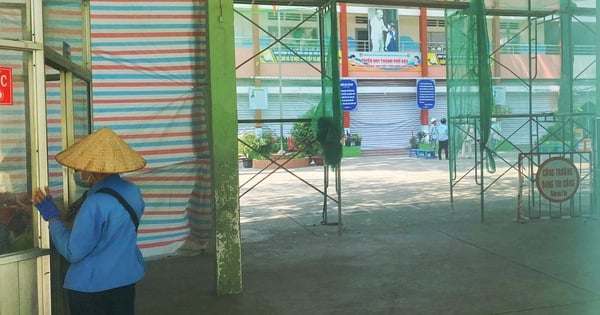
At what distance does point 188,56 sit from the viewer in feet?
22.8

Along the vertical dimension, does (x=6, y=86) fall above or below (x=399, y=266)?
above

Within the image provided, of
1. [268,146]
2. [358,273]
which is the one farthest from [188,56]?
[268,146]

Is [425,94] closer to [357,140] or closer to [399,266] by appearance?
[357,140]

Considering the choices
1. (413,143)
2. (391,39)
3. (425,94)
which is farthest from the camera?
(391,39)

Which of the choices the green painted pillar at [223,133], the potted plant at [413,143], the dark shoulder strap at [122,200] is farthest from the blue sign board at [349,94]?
the dark shoulder strap at [122,200]

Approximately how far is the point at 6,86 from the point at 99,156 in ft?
2.16

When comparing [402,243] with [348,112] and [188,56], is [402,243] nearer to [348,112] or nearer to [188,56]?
[188,56]

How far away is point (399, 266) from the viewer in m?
6.43

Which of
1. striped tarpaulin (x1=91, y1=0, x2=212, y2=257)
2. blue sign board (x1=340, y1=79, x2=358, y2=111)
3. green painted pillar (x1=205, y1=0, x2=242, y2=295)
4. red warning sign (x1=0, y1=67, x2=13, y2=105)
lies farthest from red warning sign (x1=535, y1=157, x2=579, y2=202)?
blue sign board (x1=340, y1=79, x2=358, y2=111)

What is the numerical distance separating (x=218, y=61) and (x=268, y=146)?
1500 cm

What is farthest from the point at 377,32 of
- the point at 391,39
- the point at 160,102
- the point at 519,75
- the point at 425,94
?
the point at 160,102

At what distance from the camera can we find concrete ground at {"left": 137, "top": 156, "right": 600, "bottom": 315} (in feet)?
16.8

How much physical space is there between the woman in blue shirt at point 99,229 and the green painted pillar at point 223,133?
81.2 inches

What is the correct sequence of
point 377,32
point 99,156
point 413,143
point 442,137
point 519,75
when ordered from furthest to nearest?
1. point 377,32
2. point 413,143
3. point 442,137
4. point 519,75
5. point 99,156
